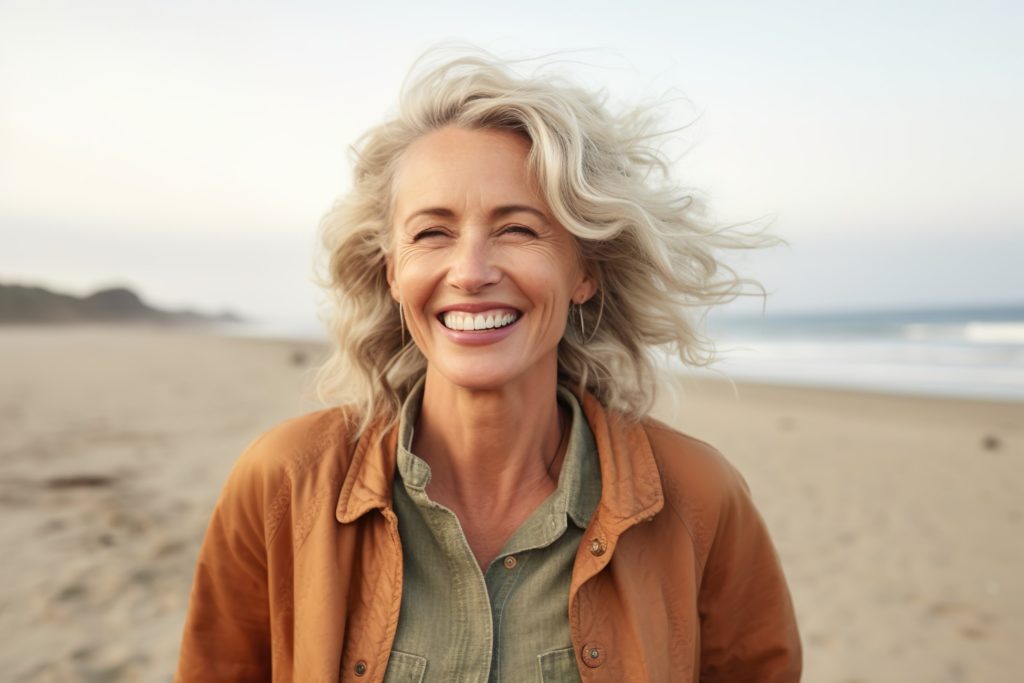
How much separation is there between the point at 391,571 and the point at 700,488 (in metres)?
0.87

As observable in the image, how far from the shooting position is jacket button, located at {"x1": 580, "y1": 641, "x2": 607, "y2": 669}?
183cm

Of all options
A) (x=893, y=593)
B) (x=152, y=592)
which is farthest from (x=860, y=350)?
(x=152, y=592)

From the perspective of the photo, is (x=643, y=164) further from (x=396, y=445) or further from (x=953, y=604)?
(x=953, y=604)

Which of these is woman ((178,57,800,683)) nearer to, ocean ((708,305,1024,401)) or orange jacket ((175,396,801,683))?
orange jacket ((175,396,801,683))

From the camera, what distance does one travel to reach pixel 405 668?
183 centimetres

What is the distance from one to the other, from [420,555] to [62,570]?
3.71m

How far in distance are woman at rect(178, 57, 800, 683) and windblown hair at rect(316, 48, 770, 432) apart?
1cm

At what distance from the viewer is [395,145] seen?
227 cm

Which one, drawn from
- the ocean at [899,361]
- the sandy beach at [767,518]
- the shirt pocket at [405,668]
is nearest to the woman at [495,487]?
the shirt pocket at [405,668]

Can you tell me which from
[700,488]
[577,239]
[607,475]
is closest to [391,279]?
[577,239]

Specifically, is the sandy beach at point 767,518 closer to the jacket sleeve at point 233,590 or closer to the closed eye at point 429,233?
the jacket sleeve at point 233,590

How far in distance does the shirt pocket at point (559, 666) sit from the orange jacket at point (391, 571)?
0.06m

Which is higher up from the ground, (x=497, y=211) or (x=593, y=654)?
(x=497, y=211)

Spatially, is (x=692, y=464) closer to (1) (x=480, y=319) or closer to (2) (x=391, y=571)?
(1) (x=480, y=319)
